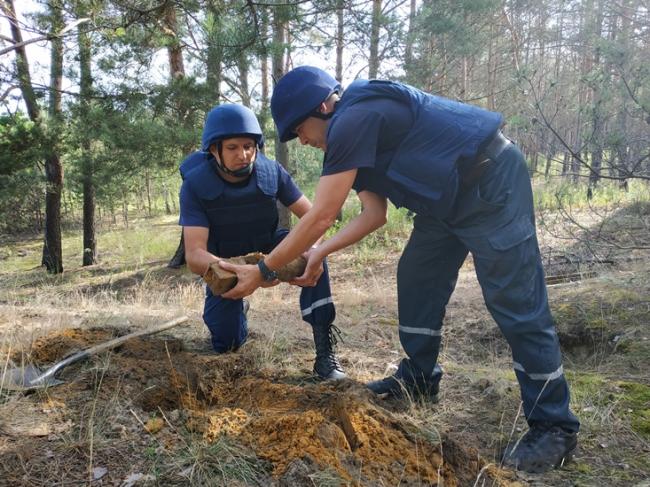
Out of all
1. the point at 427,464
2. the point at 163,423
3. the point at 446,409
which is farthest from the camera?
the point at 446,409

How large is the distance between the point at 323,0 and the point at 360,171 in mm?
4998

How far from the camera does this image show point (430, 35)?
39.4 feet

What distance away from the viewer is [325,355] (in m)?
3.16

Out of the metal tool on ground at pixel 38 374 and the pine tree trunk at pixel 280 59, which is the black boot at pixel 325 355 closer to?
the metal tool on ground at pixel 38 374

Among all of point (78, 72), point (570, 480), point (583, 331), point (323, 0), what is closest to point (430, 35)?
point (323, 0)

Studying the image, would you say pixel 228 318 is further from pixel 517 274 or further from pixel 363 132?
pixel 517 274

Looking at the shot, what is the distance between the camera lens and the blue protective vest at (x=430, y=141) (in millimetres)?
2143

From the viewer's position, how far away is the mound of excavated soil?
1883 millimetres

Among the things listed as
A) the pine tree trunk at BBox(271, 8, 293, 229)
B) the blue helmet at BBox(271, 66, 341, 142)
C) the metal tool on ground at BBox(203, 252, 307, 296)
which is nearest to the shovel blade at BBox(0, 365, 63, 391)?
the metal tool on ground at BBox(203, 252, 307, 296)

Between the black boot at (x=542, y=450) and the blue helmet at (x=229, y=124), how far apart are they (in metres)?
2.35

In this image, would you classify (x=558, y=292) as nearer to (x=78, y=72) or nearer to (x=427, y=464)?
(x=427, y=464)

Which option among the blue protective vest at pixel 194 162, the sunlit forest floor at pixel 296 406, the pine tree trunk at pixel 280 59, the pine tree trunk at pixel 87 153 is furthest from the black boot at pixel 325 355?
the pine tree trunk at pixel 87 153

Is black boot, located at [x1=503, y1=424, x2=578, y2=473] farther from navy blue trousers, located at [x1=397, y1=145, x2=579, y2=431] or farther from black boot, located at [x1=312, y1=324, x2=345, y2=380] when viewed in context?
black boot, located at [x1=312, y1=324, x2=345, y2=380]

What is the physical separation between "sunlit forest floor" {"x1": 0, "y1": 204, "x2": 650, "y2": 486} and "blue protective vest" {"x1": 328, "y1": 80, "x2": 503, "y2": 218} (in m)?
1.04
